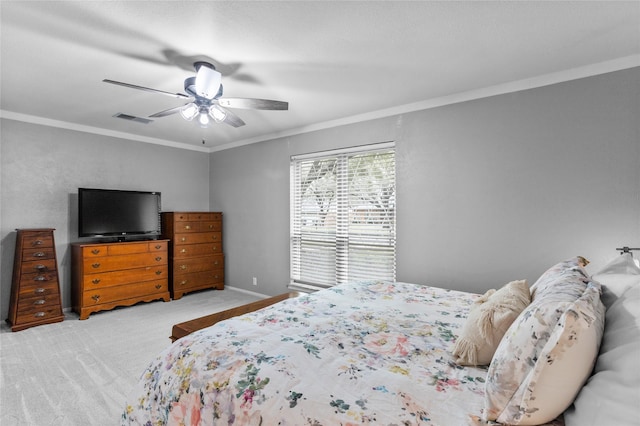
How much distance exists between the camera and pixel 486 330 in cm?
132

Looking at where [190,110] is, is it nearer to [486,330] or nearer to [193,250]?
[486,330]

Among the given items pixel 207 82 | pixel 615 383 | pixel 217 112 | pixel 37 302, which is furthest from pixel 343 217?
pixel 37 302

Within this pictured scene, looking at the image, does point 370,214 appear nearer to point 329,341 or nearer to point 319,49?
point 319,49

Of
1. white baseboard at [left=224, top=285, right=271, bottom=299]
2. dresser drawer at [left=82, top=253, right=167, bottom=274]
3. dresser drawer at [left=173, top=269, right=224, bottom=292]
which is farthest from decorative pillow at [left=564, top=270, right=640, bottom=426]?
dresser drawer at [left=173, top=269, right=224, bottom=292]

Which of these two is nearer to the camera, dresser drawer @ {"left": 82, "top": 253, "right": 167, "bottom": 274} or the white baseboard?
dresser drawer @ {"left": 82, "top": 253, "right": 167, "bottom": 274}

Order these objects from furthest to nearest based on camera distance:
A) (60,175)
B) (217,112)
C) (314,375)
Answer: (60,175), (217,112), (314,375)

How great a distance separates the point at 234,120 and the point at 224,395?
7.98 ft

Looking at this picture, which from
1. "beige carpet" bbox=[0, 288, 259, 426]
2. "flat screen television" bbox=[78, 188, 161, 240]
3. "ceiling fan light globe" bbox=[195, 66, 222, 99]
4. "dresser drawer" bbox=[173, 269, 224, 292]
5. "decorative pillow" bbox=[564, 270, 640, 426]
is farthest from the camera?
"dresser drawer" bbox=[173, 269, 224, 292]

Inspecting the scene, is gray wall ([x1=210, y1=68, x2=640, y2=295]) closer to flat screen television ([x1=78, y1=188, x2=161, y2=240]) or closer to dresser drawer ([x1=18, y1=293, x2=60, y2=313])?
flat screen television ([x1=78, y1=188, x2=161, y2=240])

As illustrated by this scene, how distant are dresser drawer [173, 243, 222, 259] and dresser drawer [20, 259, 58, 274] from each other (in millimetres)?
1472

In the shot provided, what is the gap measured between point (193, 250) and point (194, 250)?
2 centimetres

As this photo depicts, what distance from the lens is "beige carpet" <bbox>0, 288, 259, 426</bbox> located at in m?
2.14

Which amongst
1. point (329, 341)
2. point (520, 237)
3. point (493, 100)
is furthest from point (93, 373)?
point (493, 100)

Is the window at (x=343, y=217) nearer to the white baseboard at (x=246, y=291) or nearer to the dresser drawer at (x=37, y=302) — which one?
the white baseboard at (x=246, y=291)
